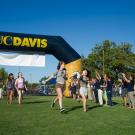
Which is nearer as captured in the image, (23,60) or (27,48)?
(27,48)

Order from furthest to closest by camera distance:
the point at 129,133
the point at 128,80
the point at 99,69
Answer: the point at 99,69 → the point at 128,80 → the point at 129,133

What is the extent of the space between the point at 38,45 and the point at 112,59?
45583mm

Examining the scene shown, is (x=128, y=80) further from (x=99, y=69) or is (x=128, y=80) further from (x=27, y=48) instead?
(x=99, y=69)

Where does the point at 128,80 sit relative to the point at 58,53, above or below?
below

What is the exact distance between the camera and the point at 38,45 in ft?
85.0

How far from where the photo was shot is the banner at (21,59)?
89.9 feet

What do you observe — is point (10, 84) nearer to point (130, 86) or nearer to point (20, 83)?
point (20, 83)

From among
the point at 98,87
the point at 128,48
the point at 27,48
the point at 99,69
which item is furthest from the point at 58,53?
the point at 128,48

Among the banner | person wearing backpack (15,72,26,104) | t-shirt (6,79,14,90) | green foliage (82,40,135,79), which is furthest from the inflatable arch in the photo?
green foliage (82,40,135,79)

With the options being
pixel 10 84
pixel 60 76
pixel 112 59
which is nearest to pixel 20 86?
pixel 10 84

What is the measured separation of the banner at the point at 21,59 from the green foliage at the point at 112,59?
41052 mm

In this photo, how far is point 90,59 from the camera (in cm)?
7200

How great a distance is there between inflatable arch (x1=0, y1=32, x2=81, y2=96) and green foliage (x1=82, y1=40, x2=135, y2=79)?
42071 millimetres

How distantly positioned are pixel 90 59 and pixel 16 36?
156 feet
